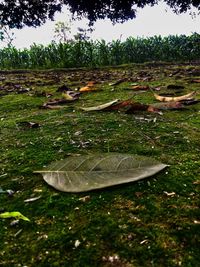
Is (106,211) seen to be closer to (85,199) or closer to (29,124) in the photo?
(85,199)

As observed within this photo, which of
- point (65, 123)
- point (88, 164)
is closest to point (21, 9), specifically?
point (65, 123)

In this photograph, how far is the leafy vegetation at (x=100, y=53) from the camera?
40.9ft

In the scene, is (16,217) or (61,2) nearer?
(16,217)

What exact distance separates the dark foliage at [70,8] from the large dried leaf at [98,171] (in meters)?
11.7

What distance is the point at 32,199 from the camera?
1037 mm

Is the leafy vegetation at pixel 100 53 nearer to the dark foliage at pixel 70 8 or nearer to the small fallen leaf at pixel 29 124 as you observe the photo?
the dark foliage at pixel 70 8

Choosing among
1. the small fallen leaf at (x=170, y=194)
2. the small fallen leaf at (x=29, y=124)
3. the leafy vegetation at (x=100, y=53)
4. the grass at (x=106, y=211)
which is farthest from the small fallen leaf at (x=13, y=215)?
the leafy vegetation at (x=100, y=53)

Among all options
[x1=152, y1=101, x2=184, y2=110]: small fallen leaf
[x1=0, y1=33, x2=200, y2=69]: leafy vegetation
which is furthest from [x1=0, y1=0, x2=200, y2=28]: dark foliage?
[x1=152, y1=101, x2=184, y2=110]: small fallen leaf

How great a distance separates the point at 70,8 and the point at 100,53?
76.4 inches

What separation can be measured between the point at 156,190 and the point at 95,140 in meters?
0.62

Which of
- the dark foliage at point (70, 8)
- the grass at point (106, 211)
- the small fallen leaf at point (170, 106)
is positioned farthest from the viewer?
the dark foliage at point (70, 8)

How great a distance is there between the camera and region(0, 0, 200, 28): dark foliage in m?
12.1

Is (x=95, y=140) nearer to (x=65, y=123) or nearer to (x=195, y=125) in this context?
(x=65, y=123)

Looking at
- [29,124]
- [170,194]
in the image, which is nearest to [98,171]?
[170,194]
